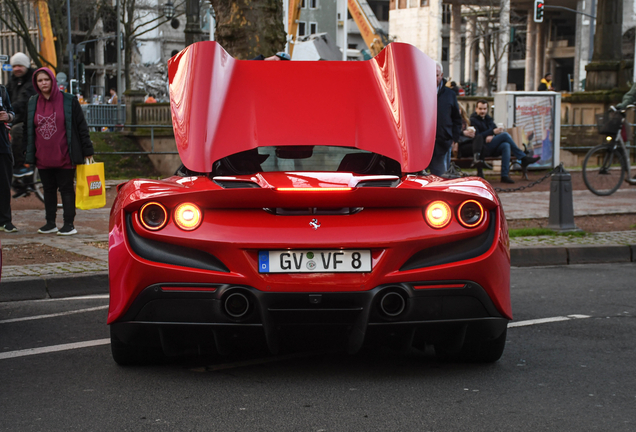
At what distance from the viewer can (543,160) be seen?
19438 millimetres

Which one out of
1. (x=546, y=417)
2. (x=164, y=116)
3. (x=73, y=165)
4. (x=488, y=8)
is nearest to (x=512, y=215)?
(x=73, y=165)

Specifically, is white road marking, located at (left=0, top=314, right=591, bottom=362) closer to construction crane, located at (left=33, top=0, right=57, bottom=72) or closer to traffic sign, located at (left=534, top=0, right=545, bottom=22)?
construction crane, located at (left=33, top=0, right=57, bottom=72)

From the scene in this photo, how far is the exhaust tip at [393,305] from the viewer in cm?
411

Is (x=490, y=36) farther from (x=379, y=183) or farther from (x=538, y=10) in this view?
(x=379, y=183)

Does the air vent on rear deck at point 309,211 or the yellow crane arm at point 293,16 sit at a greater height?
the yellow crane arm at point 293,16

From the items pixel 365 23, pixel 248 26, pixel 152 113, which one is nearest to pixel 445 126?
pixel 248 26

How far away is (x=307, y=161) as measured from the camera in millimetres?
4848

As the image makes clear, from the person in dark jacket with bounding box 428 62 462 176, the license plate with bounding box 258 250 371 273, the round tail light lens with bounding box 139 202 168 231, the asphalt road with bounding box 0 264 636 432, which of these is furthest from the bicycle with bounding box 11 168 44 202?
the license plate with bounding box 258 250 371 273

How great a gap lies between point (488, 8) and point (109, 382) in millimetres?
64652

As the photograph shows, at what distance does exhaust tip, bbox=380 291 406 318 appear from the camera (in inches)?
162

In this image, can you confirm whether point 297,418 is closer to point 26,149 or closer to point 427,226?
point 427,226

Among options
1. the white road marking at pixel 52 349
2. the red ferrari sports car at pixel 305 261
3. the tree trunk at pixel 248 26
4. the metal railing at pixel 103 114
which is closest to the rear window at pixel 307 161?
the red ferrari sports car at pixel 305 261

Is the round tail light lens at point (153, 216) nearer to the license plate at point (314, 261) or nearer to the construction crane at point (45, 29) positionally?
the license plate at point (314, 261)

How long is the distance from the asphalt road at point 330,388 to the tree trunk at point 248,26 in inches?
288
